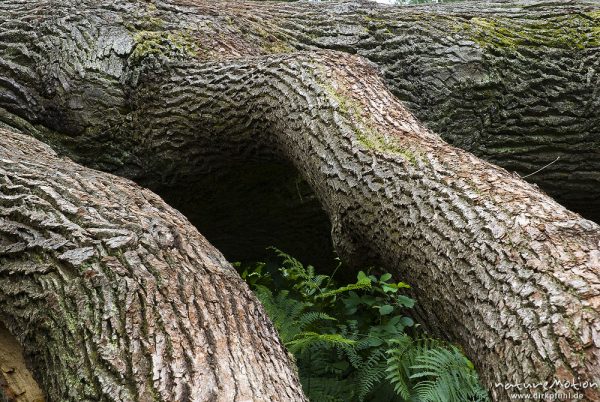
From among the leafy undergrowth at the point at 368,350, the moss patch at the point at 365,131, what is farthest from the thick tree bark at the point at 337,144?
the leafy undergrowth at the point at 368,350

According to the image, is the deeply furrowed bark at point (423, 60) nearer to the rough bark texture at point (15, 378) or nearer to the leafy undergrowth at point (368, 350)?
the leafy undergrowth at point (368, 350)

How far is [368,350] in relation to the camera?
3.59 m

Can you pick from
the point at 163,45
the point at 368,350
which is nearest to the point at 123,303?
the point at 368,350

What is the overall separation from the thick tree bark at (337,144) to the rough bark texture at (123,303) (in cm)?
73

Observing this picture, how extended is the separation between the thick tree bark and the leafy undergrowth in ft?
0.84

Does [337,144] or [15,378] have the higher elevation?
[337,144]

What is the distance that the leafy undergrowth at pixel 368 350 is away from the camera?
10.2 ft

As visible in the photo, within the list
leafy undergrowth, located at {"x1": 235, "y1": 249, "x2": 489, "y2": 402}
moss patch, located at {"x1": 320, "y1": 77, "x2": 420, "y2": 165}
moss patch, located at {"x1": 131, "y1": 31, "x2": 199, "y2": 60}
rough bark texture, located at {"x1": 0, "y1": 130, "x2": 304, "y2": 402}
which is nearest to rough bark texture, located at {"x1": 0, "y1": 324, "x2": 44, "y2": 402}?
rough bark texture, located at {"x1": 0, "y1": 130, "x2": 304, "y2": 402}

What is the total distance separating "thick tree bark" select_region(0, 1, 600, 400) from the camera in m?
2.25

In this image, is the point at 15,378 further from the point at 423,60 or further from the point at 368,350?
the point at 423,60

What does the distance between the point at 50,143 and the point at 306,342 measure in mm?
2254

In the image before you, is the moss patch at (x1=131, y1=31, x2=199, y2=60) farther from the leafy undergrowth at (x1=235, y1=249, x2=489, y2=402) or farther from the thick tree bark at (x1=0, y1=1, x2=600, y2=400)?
the leafy undergrowth at (x1=235, y1=249, x2=489, y2=402)

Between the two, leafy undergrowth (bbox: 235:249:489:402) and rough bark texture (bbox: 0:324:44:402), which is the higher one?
rough bark texture (bbox: 0:324:44:402)

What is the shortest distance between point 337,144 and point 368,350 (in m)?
1.06
